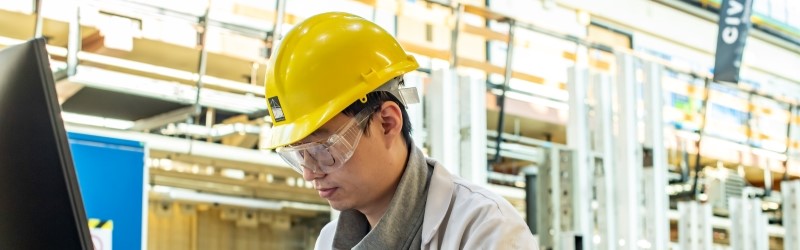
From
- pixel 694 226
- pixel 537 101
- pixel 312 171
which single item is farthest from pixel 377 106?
pixel 694 226

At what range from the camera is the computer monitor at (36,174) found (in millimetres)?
1010

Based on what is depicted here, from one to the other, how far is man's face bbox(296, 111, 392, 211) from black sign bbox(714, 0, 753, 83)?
6.37m

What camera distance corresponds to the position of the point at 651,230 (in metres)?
6.25

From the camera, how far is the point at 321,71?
67.0 inches

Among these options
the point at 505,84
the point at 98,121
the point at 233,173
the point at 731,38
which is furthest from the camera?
the point at 731,38

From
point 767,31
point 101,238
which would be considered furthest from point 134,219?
point 767,31

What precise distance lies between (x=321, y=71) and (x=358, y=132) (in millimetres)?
111

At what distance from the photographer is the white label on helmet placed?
174 centimetres

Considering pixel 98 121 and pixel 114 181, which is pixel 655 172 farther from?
pixel 114 181

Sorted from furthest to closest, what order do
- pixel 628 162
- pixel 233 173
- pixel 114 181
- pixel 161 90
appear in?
pixel 233 173, pixel 628 162, pixel 161 90, pixel 114 181

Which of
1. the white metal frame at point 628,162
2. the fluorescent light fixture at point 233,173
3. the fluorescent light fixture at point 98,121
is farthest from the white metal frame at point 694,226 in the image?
the fluorescent light fixture at point 98,121

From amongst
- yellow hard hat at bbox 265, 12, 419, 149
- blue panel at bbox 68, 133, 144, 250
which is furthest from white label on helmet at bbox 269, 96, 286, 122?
blue panel at bbox 68, 133, 144, 250

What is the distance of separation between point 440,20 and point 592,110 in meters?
1.07

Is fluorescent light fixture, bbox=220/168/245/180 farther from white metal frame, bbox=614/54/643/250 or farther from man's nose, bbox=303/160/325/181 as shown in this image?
man's nose, bbox=303/160/325/181
